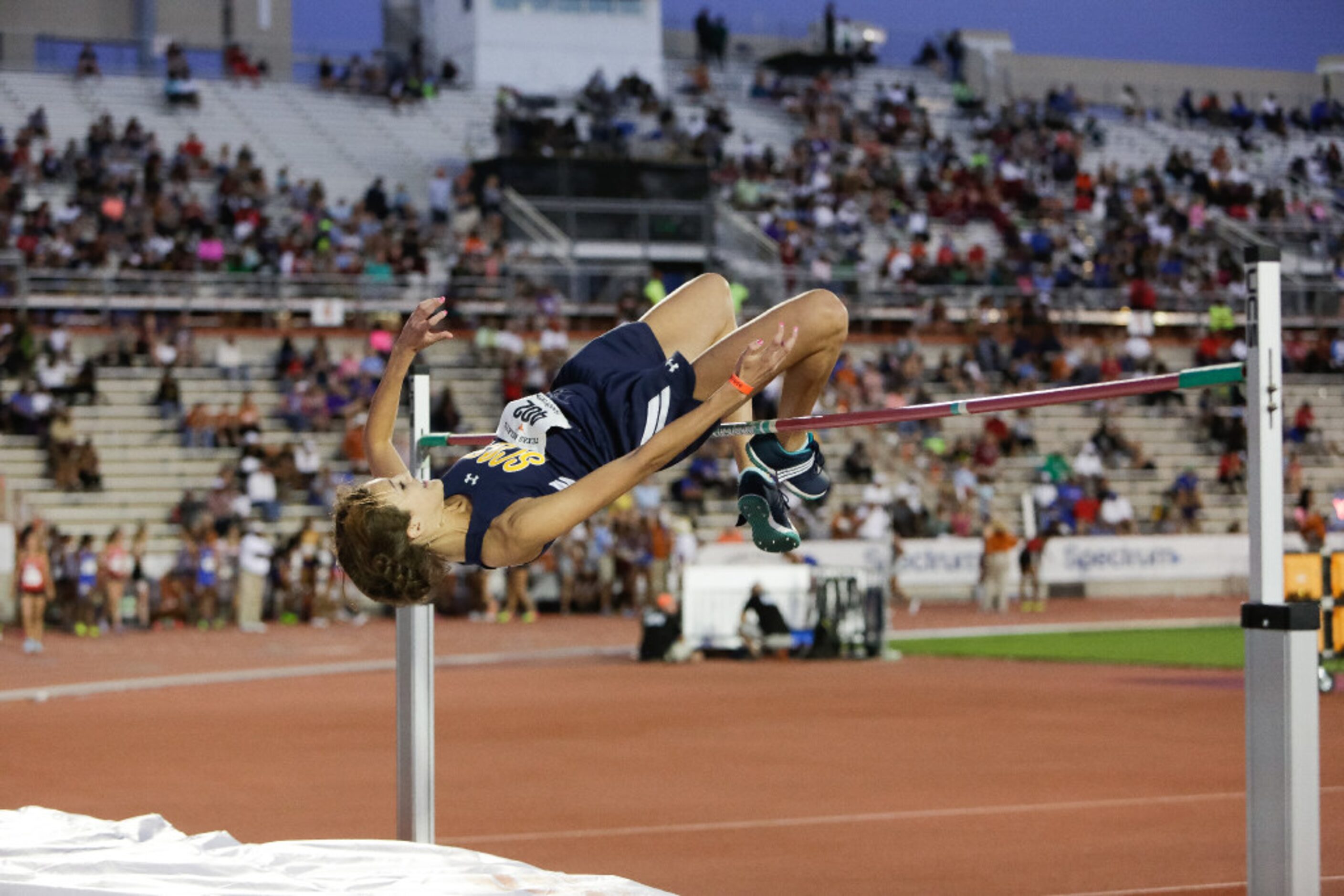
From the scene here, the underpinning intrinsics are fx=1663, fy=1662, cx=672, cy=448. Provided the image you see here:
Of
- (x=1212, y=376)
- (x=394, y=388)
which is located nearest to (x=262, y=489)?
(x=394, y=388)

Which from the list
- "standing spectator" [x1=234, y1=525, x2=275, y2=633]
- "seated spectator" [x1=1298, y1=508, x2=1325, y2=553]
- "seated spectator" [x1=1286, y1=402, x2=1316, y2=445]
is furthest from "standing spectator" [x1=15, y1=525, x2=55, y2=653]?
"seated spectator" [x1=1286, y1=402, x2=1316, y2=445]

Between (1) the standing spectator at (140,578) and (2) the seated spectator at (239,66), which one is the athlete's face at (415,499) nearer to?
(1) the standing spectator at (140,578)

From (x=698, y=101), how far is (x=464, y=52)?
438 cm

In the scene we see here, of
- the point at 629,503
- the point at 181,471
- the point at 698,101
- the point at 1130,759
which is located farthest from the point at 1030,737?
the point at 698,101

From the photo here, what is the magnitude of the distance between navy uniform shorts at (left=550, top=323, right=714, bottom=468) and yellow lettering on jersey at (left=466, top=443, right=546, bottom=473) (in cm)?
9

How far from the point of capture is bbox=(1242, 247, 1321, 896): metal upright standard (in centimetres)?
382

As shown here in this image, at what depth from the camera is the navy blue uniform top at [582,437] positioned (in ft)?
15.1

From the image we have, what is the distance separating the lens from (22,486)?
19.0m

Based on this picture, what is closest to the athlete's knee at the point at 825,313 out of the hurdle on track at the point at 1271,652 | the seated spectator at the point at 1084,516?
the hurdle on track at the point at 1271,652

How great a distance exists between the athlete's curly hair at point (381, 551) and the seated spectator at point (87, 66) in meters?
23.7

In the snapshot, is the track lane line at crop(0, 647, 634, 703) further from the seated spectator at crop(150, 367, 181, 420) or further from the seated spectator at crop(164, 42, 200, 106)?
the seated spectator at crop(164, 42, 200, 106)

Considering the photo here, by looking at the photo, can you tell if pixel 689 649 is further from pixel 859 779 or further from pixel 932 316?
pixel 932 316

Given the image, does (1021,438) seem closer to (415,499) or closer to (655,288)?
(655,288)

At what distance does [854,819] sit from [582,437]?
11.8 feet
